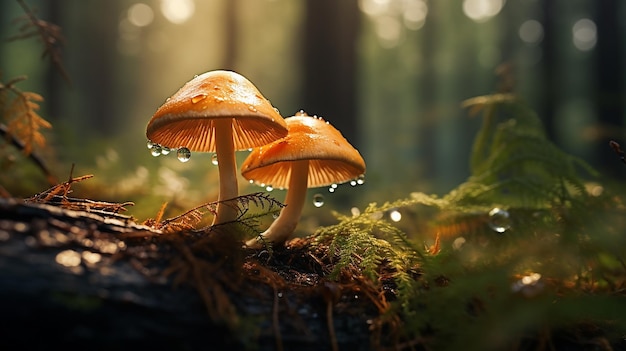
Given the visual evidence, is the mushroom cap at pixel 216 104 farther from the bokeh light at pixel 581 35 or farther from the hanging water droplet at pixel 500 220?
the bokeh light at pixel 581 35

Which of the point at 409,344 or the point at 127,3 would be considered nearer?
the point at 409,344

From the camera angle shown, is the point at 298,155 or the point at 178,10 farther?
the point at 178,10

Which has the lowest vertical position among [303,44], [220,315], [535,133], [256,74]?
[220,315]

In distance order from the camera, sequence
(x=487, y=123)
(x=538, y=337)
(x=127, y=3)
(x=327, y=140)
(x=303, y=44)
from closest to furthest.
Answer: (x=538, y=337), (x=327, y=140), (x=487, y=123), (x=303, y=44), (x=127, y=3)

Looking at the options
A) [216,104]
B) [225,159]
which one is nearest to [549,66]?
[225,159]

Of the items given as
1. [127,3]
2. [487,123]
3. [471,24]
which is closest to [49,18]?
[127,3]

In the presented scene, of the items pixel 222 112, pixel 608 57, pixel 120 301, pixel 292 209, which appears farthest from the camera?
→ pixel 608 57

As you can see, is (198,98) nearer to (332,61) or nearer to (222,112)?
(222,112)

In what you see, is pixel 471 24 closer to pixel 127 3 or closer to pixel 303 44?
pixel 127 3
